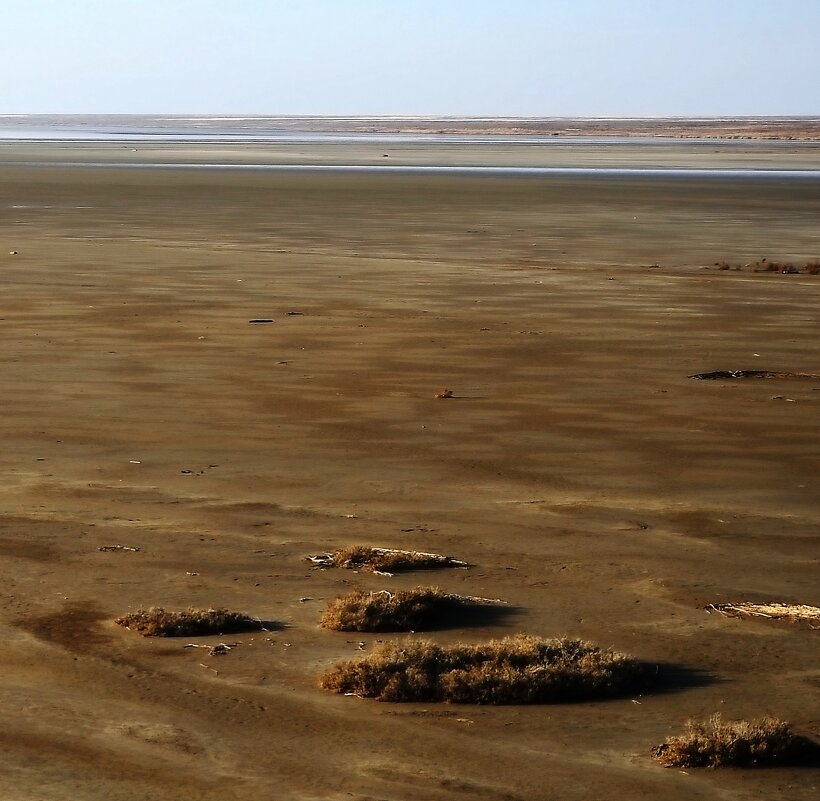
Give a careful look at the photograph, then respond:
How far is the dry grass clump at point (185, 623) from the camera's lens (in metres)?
8.51

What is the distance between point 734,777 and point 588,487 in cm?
599

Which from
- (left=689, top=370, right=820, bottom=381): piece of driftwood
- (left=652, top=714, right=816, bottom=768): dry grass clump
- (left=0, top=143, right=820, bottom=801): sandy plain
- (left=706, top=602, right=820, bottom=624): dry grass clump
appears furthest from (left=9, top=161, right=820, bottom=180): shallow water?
(left=652, top=714, right=816, bottom=768): dry grass clump

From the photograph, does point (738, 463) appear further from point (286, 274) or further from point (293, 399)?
point (286, 274)

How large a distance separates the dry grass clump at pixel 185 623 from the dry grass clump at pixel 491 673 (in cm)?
97

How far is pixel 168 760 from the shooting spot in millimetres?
6758

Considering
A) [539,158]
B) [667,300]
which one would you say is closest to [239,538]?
[667,300]

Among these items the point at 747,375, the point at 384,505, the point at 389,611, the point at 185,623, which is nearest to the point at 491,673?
the point at 389,611

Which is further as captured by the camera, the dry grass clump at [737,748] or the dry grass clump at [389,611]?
the dry grass clump at [389,611]

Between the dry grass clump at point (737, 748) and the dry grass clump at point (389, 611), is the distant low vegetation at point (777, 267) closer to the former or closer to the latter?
the dry grass clump at point (389, 611)

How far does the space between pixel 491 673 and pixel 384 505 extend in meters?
4.21

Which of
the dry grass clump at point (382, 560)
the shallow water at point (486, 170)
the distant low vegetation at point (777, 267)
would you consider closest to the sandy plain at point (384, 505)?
the dry grass clump at point (382, 560)

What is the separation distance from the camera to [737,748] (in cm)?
681

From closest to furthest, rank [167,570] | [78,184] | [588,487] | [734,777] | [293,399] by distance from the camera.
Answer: [734,777]
[167,570]
[588,487]
[293,399]
[78,184]

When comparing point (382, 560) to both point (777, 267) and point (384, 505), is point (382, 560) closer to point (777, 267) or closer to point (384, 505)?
point (384, 505)
